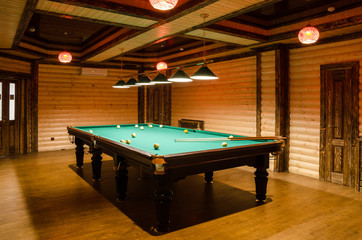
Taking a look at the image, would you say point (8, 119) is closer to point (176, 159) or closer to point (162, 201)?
point (162, 201)

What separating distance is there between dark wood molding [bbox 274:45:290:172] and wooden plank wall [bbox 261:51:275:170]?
0.17 meters

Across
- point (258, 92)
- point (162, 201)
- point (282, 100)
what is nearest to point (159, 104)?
point (258, 92)

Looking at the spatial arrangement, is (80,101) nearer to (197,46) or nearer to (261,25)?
(197,46)

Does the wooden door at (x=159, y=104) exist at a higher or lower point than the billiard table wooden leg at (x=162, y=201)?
higher

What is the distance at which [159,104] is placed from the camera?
32.8ft

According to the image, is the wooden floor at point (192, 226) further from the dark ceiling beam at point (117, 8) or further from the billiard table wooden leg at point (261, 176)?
the dark ceiling beam at point (117, 8)

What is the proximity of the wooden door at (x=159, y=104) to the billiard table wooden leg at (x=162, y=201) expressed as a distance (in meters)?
6.61

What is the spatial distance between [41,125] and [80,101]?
1.42 metres

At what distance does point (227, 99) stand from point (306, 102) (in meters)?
2.24

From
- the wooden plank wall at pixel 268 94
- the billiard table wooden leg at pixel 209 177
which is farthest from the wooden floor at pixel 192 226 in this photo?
the wooden plank wall at pixel 268 94

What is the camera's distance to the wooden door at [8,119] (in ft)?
24.8

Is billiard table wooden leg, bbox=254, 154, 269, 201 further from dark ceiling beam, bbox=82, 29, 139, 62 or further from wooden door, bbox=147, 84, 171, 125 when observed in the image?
wooden door, bbox=147, 84, 171, 125

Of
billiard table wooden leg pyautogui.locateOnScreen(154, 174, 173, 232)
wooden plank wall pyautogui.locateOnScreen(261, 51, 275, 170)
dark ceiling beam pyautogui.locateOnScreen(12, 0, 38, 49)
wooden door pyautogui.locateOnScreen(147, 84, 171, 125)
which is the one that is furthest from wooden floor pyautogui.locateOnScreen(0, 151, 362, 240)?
wooden door pyautogui.locateOnScreen(147, 84, 171, 125)

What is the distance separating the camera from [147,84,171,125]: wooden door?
981 cm
